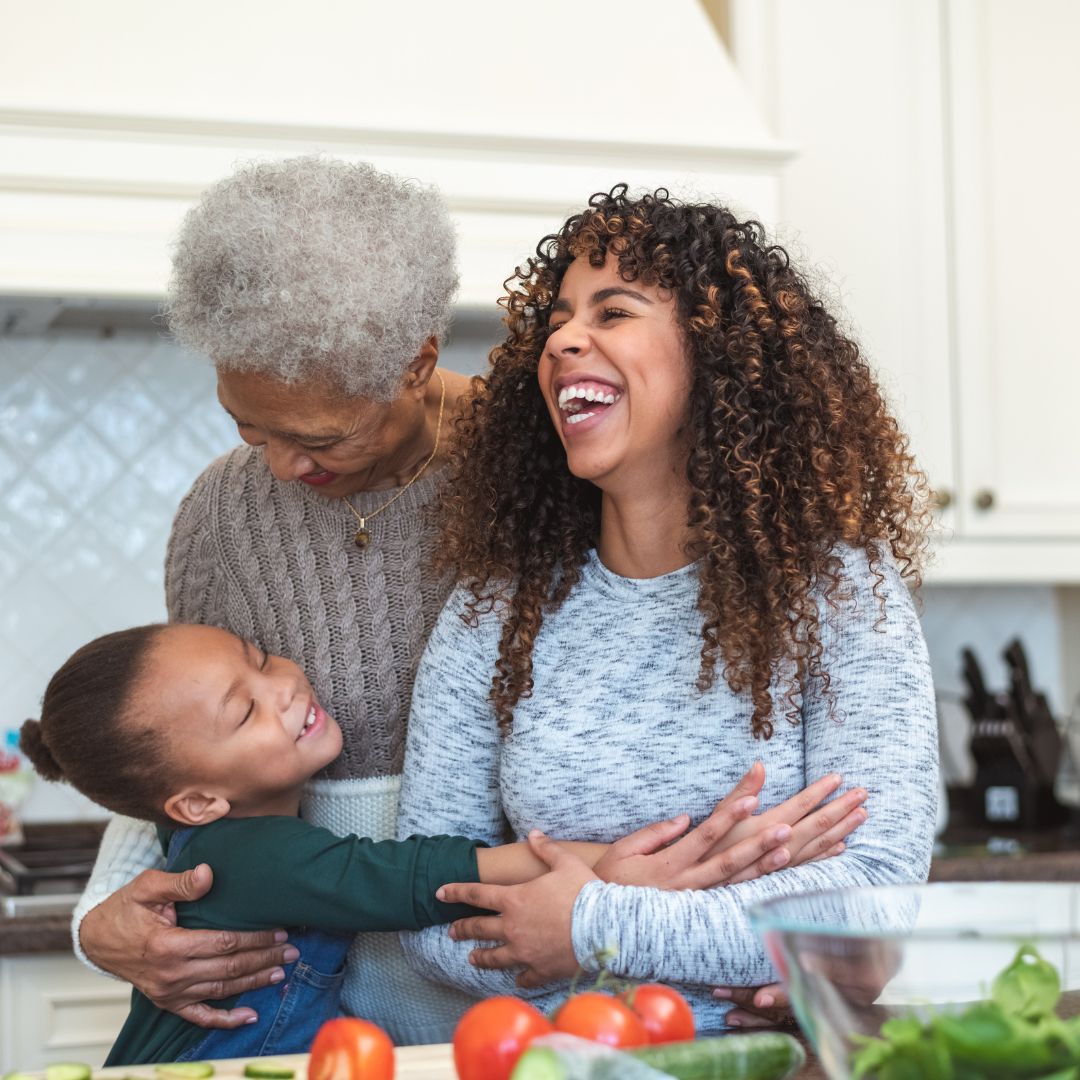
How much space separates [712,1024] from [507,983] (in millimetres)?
196

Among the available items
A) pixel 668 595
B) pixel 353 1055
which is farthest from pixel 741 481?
pixel 353 1055

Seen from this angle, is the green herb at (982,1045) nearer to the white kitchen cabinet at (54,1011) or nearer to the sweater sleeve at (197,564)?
the sweater sleeve at (197,564)

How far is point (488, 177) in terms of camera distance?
Answer: 2143 mm

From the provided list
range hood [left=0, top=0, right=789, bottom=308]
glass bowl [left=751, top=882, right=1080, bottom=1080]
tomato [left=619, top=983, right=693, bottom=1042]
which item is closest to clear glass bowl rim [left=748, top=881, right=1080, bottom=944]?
glass bowl [left=751, top=882, right=1080, bottom=1080]

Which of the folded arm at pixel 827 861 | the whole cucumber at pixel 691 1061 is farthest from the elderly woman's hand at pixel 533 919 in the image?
the whole cucumber at pixel 691 1061

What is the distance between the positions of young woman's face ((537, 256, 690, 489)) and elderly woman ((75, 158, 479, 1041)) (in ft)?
0.64

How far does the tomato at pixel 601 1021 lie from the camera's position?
0.77m

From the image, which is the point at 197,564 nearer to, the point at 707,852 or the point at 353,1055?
the point at 707,852

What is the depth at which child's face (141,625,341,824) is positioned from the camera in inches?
57.4

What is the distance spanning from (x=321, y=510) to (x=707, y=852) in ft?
2.08

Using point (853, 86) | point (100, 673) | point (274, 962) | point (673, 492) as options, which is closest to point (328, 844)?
point (274, 962)

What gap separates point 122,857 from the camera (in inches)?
62.9

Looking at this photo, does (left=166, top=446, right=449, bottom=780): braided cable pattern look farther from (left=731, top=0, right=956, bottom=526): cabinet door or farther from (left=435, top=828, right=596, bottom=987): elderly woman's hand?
(left=731, top=0, right=956, bottom=526): cabinet door

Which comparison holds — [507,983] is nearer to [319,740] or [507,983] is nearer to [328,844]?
[328,844]
